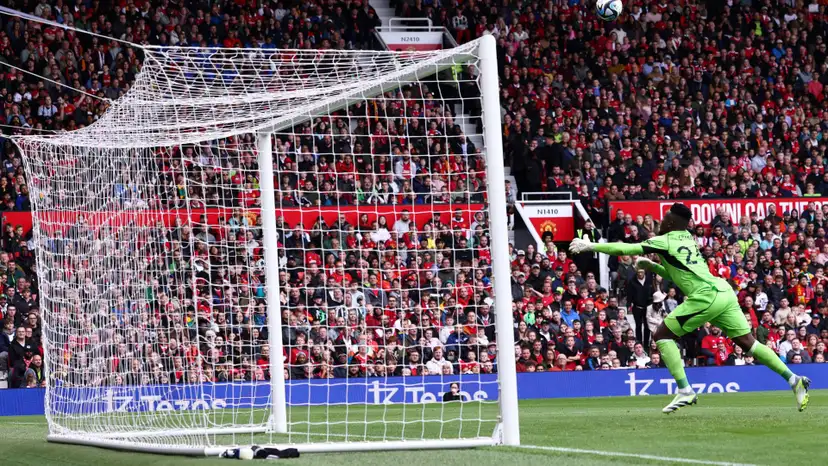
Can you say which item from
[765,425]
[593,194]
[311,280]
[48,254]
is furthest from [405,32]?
[765,425]

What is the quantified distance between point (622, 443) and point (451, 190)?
51.9 feet

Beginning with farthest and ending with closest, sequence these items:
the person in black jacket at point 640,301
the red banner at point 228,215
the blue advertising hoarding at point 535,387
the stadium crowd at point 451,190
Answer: the person in black jacket at point 640,301, the blue advertising hoarding at point 535,387, the stadium crowd at point 451,190, the red banner at point 228,215

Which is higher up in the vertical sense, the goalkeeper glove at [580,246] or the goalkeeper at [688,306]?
the goalkeeper glove at [580,246]

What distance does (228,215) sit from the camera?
2103 cm

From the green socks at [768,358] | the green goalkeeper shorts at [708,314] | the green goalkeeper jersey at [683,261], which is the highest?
the green goalkeeper jersey at [683,261]

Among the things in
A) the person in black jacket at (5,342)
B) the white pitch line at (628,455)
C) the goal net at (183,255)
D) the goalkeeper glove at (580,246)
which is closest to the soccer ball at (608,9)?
the goal net at (183,255)

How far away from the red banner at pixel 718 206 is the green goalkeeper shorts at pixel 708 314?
14.2m

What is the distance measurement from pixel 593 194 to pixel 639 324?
473 centimetres

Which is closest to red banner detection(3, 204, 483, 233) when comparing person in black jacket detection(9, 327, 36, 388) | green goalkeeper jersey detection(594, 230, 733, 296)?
green goalkeeper jersey detection(594, 230, 733, 296)

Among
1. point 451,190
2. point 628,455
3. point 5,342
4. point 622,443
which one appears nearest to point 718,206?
point 451,190

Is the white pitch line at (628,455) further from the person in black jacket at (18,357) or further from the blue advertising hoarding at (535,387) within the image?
the person in black jacket at (18,357)

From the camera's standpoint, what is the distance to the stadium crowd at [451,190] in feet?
52.3

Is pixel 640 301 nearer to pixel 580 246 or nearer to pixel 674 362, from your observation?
pixel 674 362

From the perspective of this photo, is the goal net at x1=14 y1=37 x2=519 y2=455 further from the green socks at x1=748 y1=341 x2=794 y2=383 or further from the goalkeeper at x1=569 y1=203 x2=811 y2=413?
the green socks at x1=748 y1=341 x2=794 y2=383
